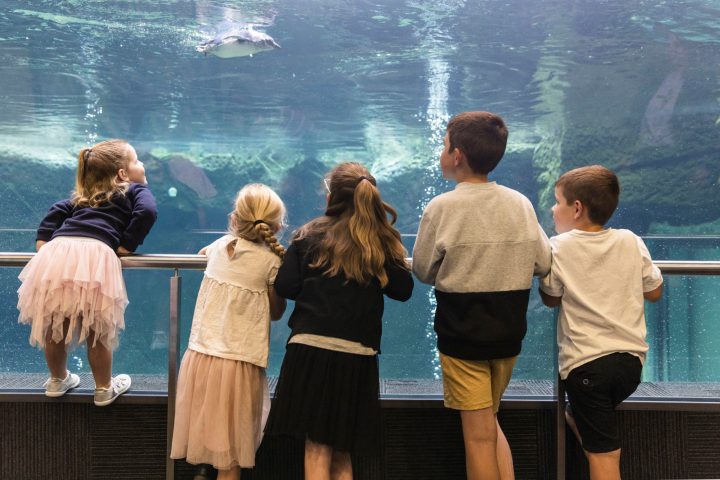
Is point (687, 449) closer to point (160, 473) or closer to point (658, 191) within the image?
point (160, 473)

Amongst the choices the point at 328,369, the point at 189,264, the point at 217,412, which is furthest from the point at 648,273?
the point at 189,264

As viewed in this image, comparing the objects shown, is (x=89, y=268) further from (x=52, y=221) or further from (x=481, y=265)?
(x=481, y=265)

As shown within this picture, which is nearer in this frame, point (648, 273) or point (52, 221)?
point (648, 273)

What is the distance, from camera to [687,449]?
2.06m

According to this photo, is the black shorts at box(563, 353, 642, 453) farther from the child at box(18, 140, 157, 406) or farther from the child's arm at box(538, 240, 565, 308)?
the child at box(18, 140, 157, 406)

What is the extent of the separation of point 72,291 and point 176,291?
328 mm

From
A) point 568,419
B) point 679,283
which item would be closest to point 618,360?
point 568,419

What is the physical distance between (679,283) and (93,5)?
31.4ft

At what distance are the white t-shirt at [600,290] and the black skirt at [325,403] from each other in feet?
2.03

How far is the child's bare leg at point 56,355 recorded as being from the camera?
1.98 meters

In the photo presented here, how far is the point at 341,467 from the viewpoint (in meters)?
1.70

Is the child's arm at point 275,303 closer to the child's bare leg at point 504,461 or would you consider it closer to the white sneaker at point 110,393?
the white sneaker at point 110,393

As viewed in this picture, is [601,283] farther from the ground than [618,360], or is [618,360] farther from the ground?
[601,283]

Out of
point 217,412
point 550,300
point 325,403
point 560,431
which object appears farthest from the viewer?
point 560,431
